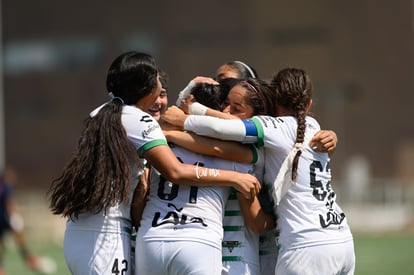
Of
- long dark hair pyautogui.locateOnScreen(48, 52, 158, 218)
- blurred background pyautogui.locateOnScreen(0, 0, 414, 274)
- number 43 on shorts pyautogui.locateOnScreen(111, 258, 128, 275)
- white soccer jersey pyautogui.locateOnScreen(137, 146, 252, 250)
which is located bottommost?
blurred background pyautogui.locateOnScreen(0, 0, 414, 274)

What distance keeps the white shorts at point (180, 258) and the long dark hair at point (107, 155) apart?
333 millimetres

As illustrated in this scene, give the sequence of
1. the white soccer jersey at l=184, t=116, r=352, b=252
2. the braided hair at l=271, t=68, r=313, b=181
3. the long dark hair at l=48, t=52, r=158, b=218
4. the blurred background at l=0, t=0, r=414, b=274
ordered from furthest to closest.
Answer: the blurred background at l=0, t=0, r=414, b=274
the braided hair at l=271, t=68, r=313, b=181
the white soccer jersey at l=184, t=116, r=352, b=252
the long dark hair at l=48, t=52, r=158, b=218

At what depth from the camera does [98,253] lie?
18.5ft

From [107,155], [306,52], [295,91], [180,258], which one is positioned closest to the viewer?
[180,258]

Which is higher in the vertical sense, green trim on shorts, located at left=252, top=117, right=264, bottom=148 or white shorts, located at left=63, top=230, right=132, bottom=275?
green trim on shorts, located at left=252, top=117, right=264, bottom=148

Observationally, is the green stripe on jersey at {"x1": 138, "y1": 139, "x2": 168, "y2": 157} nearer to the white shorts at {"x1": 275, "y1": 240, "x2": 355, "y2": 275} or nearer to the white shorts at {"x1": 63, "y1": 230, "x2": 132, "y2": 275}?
the white shorts at {"x1": 63, "y1": 230, "x2": 132, "y2": 275}

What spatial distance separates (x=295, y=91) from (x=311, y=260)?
94cm

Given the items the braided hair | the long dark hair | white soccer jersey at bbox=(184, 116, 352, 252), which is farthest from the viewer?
the braided hair

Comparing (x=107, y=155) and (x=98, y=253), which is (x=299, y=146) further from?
(x=98, y=253)

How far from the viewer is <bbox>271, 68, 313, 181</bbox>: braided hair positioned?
5828 millimetres

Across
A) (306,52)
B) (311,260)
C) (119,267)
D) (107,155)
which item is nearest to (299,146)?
(311,260)

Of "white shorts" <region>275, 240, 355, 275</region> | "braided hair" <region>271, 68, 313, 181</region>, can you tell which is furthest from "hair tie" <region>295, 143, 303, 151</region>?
"white shorts" <region>275, 240, 355, 275</region>

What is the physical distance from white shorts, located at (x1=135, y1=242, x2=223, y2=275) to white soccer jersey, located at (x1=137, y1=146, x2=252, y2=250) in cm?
3

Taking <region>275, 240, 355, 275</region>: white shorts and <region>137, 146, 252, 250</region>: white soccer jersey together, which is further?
<region>275, 240, 355, 275</region>: white shorts
